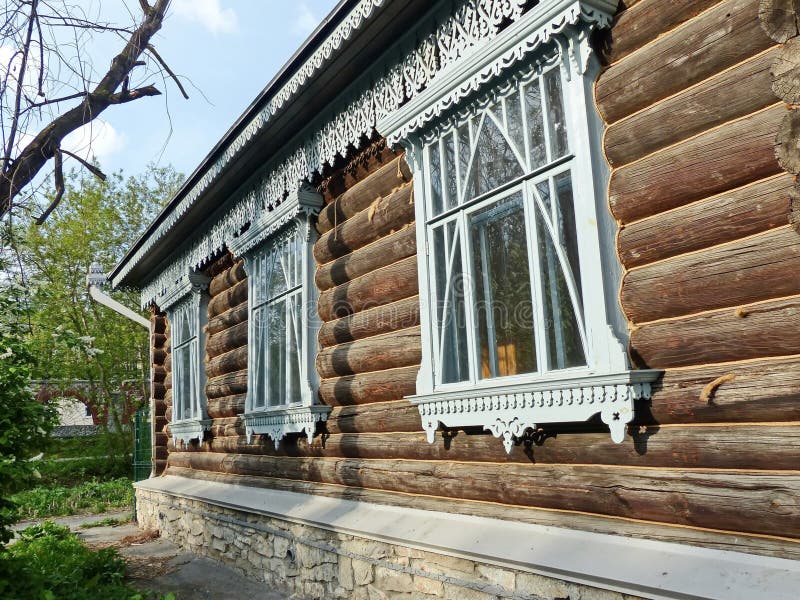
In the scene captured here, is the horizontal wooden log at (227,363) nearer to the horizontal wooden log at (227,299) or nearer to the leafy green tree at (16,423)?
the horizontal wooden log at (227,299)

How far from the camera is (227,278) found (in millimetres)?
7891

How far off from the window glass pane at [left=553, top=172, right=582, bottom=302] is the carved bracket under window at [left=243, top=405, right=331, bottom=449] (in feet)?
9.08

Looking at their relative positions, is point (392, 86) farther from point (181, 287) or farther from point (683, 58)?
point (181, 287)

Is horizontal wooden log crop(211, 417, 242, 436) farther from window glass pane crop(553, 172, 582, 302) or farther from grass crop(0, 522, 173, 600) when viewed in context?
window glass pane crop(553, 172, 582, 302)

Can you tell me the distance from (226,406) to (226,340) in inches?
30.1

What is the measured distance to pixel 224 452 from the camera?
762cm

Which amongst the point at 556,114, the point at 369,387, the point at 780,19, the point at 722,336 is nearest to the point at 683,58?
the point at 780,19

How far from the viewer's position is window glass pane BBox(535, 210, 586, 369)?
120 inches

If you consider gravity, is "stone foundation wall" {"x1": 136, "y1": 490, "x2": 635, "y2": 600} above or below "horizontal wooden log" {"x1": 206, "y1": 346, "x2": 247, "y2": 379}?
below

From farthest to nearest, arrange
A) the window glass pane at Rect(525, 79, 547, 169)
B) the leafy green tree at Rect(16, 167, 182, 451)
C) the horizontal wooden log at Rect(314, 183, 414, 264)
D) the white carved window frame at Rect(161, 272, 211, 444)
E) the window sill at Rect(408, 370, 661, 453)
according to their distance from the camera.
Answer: the leafy green tree at Rect(16, 167, 182, 451)
the white carved window frame at Rect(161, 272, 211, 444)
the horizontal wooden log at Rect(314, 183, 414, 264)
the window glass pane at Rect(525, 79, 547, 169)
the window sill at Rect(408, 370, 661, 453)

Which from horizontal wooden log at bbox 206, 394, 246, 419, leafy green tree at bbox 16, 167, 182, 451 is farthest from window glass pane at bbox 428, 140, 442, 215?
leafy green tree at bbox 16, 167, 182, 451

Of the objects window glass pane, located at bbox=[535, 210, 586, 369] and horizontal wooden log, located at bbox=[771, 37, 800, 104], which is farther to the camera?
window glass pane, located at bbox=[535, 210, 586, 369]

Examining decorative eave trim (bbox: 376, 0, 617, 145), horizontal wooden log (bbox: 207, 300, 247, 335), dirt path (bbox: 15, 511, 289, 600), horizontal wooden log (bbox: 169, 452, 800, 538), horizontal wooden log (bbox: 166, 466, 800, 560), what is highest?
decorative eave trim (bbox: 376, 0, 617, 145)

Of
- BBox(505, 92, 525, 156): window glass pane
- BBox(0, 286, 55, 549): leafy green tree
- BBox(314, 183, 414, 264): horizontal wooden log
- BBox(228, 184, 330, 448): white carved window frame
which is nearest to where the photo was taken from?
BBox(505, 92, 525, 156): window glass pane
